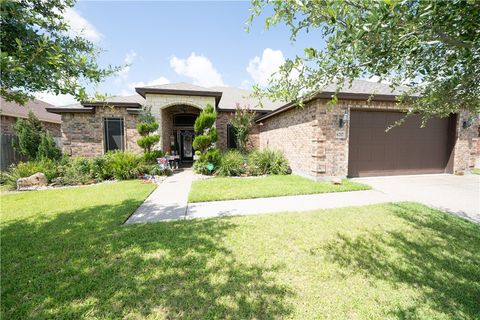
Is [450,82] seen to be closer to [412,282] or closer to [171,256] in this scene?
[412,282]

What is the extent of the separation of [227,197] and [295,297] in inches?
155

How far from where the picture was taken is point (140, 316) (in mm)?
2098

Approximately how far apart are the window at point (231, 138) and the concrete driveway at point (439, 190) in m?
8.29

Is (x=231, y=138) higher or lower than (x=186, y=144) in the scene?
higher

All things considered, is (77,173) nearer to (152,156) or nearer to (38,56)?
(152,156)

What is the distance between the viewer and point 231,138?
14516 mm

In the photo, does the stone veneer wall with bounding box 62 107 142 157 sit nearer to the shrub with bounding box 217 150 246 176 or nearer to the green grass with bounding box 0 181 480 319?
the shrub with bounding box 217 150 246 176

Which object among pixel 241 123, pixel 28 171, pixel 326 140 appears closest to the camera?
pixel 326 140

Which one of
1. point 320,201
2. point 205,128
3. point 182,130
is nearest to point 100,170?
point 205,128

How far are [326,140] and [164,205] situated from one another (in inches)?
243

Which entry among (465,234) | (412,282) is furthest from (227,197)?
(465,234)

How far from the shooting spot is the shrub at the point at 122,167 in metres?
9.31

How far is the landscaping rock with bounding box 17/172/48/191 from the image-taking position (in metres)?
7.91

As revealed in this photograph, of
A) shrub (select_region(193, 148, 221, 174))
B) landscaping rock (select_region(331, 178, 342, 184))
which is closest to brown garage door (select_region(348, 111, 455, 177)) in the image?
landscaping rock (select_region(331, 178, 342, 184))
